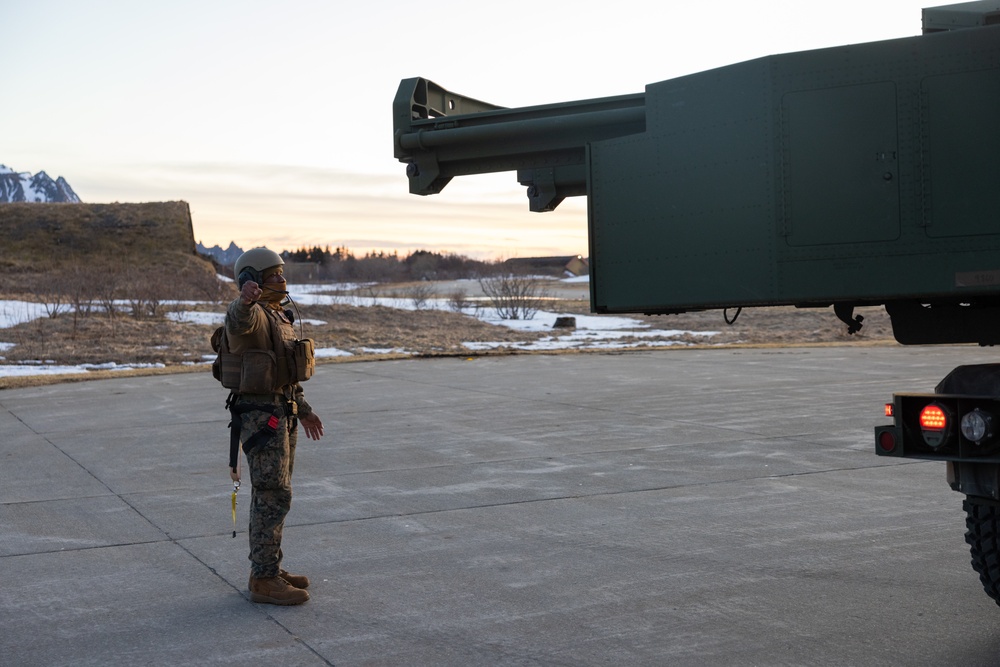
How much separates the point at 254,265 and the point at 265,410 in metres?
0.81

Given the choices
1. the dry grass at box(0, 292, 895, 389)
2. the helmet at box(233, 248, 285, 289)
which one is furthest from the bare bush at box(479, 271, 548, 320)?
the helmet at box(233, 248, 285, 289)

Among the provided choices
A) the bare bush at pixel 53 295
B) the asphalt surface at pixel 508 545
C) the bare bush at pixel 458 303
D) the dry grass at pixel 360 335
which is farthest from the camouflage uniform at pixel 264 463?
the bare bush at pixel 458 303

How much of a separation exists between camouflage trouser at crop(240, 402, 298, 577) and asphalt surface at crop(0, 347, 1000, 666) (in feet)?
0.91

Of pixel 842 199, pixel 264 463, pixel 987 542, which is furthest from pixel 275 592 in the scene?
pixel 842 199

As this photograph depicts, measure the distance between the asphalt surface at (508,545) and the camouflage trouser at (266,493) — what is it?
0.91 feet

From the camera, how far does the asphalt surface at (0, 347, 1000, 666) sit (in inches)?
198

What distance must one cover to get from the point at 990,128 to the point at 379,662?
159 inches

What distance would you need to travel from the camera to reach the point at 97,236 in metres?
62.4

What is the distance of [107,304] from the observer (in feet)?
107

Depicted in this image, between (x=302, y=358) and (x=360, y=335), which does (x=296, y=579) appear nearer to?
(x=302, y=358)

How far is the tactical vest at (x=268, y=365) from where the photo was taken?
5.74m

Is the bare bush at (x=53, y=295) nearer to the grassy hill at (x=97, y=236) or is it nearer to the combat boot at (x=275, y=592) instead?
the grassy hill at (x=97, y=236)

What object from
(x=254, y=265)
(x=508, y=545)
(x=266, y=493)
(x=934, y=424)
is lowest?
(x=508, y=545)

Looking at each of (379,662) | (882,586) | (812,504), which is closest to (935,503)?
(812,504)
